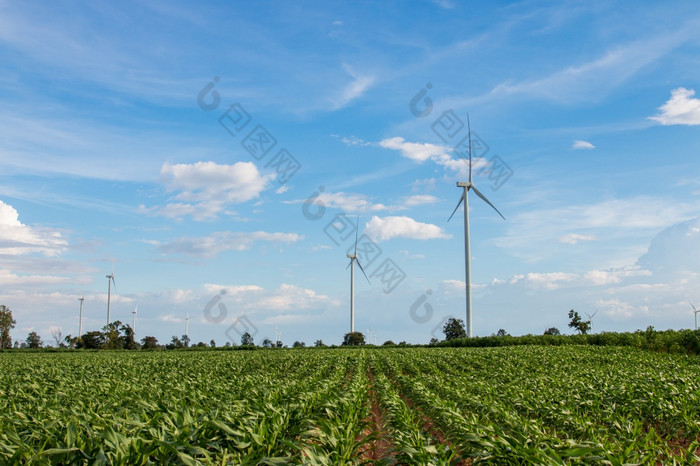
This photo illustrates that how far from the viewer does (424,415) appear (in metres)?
14.5

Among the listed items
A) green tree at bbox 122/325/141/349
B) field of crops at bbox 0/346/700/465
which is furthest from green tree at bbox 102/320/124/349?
field of crops at bbox 0/346/700/465

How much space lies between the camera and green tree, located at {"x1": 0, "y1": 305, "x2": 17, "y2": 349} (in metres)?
129

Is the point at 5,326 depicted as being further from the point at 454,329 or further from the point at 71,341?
the point at 454,329

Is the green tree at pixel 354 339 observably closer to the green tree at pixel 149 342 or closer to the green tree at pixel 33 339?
the green tree at pixel 149 342

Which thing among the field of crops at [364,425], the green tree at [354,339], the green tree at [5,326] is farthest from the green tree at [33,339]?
the field of crops at [364,425]

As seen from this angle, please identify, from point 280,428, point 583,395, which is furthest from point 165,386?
point 583,395

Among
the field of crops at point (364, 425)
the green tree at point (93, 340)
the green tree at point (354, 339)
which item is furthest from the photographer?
the green tree at point (93, 340)

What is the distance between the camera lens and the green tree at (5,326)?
129m

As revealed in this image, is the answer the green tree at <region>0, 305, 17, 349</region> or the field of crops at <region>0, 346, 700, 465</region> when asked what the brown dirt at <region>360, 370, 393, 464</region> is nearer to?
the field of crops at <region>0, 346, 700, 465</region>

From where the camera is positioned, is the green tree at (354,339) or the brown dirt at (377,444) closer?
the brown dirt at (377,444)

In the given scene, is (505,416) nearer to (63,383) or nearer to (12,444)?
(12,444)

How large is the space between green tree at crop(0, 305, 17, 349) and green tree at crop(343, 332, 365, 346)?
281 feet

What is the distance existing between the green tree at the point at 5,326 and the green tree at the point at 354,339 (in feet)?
281

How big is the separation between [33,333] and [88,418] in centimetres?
17415
